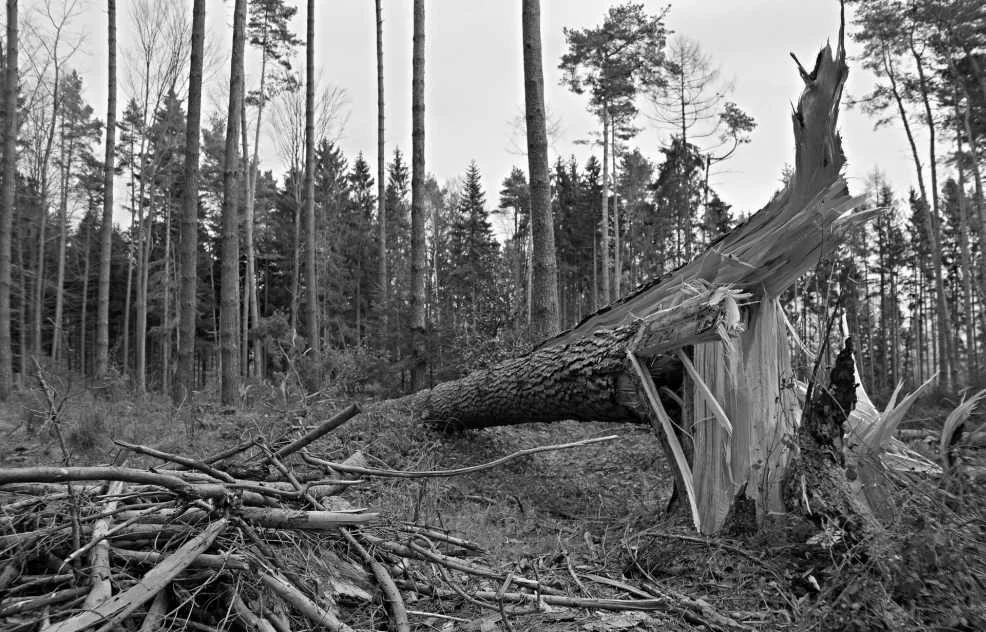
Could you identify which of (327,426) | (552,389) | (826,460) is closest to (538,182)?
(552,389)

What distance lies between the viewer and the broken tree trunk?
315 centimetres

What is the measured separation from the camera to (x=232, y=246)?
393 inches

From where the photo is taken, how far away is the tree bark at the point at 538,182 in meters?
7.61

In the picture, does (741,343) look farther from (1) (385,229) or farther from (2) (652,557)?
(1) (385,229)

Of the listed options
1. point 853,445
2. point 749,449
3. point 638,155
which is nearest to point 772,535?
point 749,449

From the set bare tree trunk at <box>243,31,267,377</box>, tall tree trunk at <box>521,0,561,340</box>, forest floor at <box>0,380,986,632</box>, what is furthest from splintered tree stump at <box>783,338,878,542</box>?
bare tree trunk at <box>243,31,267,377</box>

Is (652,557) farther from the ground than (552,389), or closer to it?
closer to it

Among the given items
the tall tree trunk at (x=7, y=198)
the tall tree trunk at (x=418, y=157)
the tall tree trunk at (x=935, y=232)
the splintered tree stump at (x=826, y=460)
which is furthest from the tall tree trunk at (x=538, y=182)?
the tall tree trunk at (x=935, y=232)

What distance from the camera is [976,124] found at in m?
17.7

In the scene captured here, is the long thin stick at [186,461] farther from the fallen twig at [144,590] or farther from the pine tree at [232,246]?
the pine tree at [232,246]

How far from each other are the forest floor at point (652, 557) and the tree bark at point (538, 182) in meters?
2.62

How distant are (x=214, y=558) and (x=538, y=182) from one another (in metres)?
6.72

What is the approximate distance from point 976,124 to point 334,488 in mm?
23004

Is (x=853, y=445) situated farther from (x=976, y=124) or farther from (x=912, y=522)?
(x=976, y=124)
